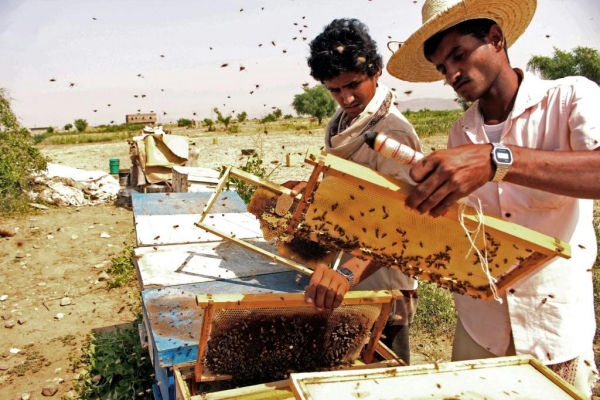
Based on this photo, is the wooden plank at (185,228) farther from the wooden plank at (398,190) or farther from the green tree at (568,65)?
the green tree at (568,65)

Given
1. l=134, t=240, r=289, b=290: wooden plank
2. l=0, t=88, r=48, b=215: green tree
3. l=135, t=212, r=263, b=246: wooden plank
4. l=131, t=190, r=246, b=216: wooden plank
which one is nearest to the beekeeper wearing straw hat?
l=134, t=240, r=289, b=290: wooden plank

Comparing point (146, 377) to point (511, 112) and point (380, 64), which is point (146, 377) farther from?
point (511, 112)

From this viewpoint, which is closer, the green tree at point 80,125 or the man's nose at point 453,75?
the man's nose at point 453,75

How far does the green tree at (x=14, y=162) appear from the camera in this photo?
1132 cm

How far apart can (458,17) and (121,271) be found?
7.20 meters

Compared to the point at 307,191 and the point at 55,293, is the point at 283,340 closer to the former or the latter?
the point at 307,191

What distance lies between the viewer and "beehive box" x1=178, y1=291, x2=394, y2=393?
6.84ft

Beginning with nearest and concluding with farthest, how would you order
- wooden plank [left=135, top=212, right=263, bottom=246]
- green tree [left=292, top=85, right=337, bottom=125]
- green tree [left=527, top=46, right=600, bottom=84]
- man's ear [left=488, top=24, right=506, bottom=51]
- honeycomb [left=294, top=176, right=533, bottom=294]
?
honeycomb [left=294, top=176, right=533, bottom=294], man's ear [left=488, top=24, right=506, bottom=51], wooden plank [left=135, top=212, right=263, bottom=246], green tree [left=527, top=46, right=600, bottom=84], green tree [left=292, top=85, right=337, bottom=125]

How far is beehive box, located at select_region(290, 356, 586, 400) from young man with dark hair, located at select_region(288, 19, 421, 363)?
0.97 m

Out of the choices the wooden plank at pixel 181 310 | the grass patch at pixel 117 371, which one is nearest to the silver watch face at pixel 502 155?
the wooden plank at pixel 181 310

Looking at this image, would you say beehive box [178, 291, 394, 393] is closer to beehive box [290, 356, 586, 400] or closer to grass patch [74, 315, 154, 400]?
beehive box [290, 356, 586, 400]

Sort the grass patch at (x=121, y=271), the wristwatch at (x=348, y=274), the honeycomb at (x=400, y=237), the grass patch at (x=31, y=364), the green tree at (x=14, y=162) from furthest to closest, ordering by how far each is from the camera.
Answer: the green tree at (x=14, y=162) → the grass patch at (x=121, y=271) → the grass patch at (x=31, y=364) → the wristwatch at (x=348, y=274) → the honeycomb at (x=400, y=237)

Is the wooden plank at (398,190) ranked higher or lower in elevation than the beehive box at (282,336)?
higher

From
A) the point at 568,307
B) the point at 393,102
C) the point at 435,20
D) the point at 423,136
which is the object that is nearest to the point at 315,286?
the point at 568,307
